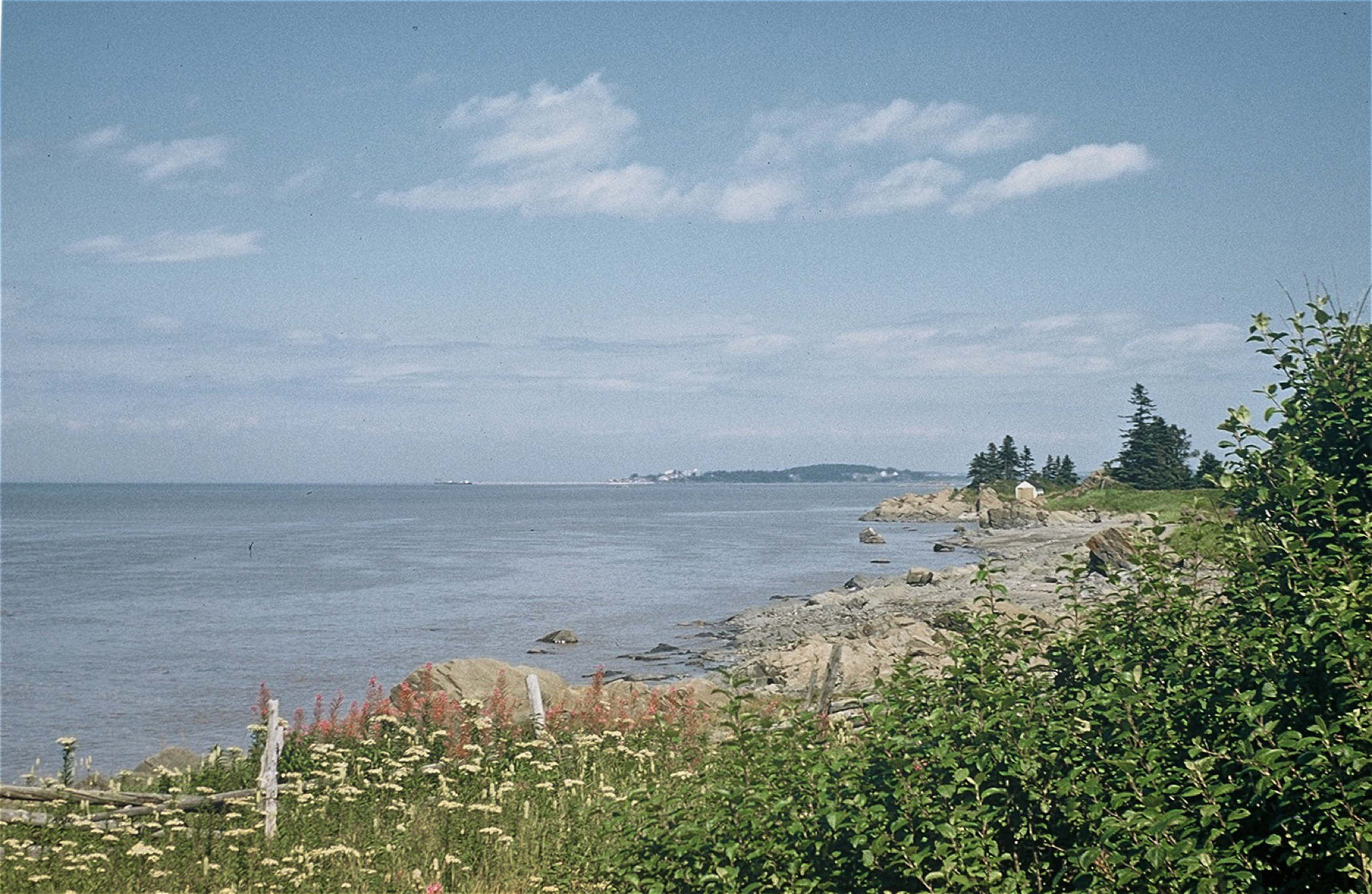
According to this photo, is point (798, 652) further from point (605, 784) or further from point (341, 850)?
point (341, 850)

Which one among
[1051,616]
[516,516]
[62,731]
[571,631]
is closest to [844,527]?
[516,516]

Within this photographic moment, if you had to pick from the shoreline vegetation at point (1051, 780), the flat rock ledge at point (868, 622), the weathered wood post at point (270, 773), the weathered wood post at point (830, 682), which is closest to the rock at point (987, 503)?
the flat rock ledge at point (868, 622)

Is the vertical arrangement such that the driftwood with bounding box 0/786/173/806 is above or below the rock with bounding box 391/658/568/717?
above

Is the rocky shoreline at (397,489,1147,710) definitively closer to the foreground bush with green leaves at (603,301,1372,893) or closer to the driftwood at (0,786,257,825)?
the foreground bush with green leaves at (603,301,1372,893)

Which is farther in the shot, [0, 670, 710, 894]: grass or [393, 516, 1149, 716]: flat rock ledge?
[393, 516, 1149, 716]: flat rock ledge

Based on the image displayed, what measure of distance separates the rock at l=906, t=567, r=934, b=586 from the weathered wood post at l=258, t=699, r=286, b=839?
3999 centimetres

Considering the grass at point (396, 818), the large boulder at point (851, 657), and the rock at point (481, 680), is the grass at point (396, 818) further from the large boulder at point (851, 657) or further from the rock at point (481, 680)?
the large boulder at point (851, 657)

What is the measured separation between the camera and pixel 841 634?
35.5m

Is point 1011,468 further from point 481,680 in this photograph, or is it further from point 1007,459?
point 481,680

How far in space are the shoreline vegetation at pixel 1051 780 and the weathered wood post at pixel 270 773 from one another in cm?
15

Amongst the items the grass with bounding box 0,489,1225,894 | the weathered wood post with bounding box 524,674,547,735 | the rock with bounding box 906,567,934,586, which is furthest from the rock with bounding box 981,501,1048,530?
the grass with bounding box 0,489,1225,894

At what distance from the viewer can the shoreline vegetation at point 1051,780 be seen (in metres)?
5.13

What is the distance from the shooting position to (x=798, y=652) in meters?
29.0

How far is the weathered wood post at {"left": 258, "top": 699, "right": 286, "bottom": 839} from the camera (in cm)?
1041
